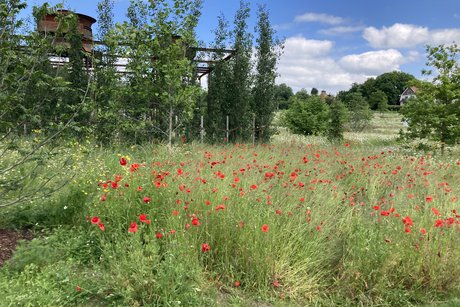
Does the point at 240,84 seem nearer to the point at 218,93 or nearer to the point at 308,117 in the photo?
the point at 218,93

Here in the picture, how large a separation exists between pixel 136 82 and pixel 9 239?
18.1ft

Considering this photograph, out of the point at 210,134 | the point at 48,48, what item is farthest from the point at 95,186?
the point at 210,134

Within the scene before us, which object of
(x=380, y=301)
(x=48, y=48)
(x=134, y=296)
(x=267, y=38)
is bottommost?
(x=380, y=301)

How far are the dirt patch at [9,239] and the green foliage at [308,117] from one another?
20.7 metres

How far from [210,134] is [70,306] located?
966 centimetres

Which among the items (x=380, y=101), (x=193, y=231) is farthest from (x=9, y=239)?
(x=380, y=101)

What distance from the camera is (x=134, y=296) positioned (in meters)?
2.38

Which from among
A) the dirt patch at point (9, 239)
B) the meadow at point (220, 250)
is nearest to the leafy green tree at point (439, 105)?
the meadow at point (220, 250)

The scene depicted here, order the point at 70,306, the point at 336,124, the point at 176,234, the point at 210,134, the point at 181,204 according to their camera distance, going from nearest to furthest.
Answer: the point at 70,306 → the point at 176,234 → the point at 181,204 → the point at 210,134 → the point at 336,124

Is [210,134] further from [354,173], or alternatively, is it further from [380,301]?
[380,301]

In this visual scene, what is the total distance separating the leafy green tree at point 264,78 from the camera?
12602mm

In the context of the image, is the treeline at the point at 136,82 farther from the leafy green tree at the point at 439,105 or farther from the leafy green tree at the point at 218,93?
the leafy green tree at the point at 439,105

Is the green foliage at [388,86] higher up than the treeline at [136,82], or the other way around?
the green foliage at [388,86]

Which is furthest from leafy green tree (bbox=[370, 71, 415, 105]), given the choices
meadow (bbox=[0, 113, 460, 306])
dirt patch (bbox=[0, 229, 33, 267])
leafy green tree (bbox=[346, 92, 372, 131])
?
dirt patch (bbox=[0, 229, 33, 267])
